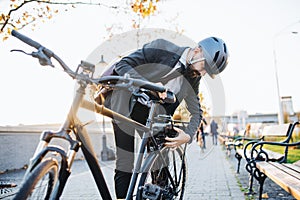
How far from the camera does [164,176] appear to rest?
2.88 m

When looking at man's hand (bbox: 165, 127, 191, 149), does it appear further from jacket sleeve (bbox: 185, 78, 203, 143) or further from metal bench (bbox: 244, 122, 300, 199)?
metal bench (bbox: 244, 122, 300, 199)

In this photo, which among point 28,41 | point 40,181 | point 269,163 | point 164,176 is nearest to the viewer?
point 40,181

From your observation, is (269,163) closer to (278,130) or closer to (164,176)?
(278,130)

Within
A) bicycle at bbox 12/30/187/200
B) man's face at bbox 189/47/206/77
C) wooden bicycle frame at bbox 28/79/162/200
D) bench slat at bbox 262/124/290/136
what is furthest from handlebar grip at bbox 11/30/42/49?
bench slat at bbox 262/124/290/136

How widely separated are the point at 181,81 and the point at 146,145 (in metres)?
0.70

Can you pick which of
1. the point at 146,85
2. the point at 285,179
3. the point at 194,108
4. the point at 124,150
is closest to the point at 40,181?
the point at 146,85

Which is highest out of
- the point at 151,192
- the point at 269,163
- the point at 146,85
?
the point at 146,85

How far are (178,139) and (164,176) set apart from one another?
A: 0.37 m

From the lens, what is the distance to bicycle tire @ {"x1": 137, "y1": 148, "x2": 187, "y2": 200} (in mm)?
2443

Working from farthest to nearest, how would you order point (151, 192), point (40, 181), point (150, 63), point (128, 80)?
point (150, 63), point (151, 192), point (128, 80), point (40, 181)

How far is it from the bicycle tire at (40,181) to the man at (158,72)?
1.08 metres

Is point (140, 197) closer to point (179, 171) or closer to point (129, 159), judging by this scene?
point (129, 159)

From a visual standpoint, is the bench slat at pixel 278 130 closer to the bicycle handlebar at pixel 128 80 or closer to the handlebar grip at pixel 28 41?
the bicycle handlebar at pixel 128 80

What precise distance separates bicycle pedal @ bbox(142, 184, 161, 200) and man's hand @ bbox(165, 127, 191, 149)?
46 cm
